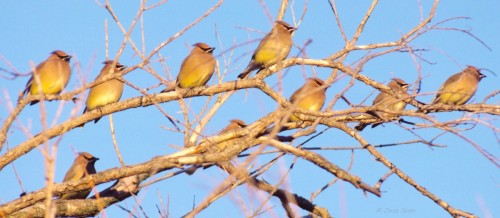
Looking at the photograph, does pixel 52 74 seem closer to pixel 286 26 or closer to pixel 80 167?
pixel 80 167

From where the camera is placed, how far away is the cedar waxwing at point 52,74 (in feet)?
29.7

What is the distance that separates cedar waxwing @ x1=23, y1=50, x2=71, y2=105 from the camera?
9.05 m

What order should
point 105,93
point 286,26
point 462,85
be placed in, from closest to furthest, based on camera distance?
point 286,26
point 105,93
point 462,85

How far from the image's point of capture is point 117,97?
977cm

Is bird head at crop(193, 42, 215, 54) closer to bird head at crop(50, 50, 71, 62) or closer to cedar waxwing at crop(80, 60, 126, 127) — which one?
cedar waxwing at crop(80, 60, 126, 127)

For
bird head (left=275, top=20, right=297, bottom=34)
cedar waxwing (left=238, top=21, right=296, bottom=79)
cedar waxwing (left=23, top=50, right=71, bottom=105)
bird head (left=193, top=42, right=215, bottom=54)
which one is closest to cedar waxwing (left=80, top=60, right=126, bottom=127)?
cedar waxwing (left=23, top=50, right=71, bottom=105)

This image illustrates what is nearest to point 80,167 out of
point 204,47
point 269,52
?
point 204,47

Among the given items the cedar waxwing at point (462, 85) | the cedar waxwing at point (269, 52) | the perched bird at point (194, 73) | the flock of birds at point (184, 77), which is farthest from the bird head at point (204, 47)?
the cedar waxwing at point (462, 85)

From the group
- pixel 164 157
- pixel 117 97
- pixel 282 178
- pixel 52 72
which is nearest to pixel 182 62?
pixel 117 97

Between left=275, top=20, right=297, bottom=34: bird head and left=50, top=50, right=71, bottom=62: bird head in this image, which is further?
left=50, top=50, right=71, bottom=62: bird head

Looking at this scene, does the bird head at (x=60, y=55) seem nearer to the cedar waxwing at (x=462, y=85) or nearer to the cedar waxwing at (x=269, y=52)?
the cedar waxwing at (x=269, y=52)

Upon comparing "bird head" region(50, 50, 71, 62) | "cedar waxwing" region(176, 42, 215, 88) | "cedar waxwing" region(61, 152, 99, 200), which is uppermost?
"bird head" region(50, 50, 71, 62)

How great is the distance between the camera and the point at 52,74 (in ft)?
30.3

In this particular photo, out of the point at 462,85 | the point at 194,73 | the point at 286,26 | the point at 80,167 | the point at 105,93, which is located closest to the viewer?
the point at 80,167
